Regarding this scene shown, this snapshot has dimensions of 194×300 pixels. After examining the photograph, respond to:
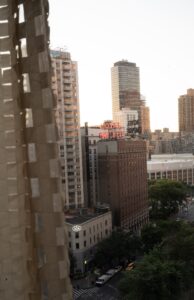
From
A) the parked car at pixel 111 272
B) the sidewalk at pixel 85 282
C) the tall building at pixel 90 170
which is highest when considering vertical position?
the tall building at pixel 90 170

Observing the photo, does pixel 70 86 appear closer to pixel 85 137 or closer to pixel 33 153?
pixel 85 137

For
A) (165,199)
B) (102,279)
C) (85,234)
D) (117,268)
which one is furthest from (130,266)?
(165,199)

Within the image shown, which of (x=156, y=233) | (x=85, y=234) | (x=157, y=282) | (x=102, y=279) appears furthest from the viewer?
(x=156, y=233)

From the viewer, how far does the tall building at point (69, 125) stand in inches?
2104

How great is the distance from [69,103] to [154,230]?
2323 centimetres

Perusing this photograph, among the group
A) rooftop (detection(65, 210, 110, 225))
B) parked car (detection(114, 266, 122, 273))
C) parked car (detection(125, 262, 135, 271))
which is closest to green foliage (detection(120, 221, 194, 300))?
parked car (detection(125, 262, 135, 271))

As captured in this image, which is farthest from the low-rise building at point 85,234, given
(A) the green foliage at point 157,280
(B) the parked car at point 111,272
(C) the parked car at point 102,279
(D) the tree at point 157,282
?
(D) the tree at point 157,282

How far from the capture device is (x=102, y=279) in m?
36.7

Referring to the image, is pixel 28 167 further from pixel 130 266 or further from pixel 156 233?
pixel 156 233

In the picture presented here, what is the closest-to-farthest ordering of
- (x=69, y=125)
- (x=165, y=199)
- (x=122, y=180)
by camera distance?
1. (x=122, y=180)
2. (x=69, y=125)
3. (x=165, y=199)

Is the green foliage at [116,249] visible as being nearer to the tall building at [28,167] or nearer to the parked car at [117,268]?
the parked car at [117,268]

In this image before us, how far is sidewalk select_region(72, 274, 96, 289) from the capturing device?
36.2 meters

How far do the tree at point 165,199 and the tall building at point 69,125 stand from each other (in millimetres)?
17795

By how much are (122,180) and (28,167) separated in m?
50.0
